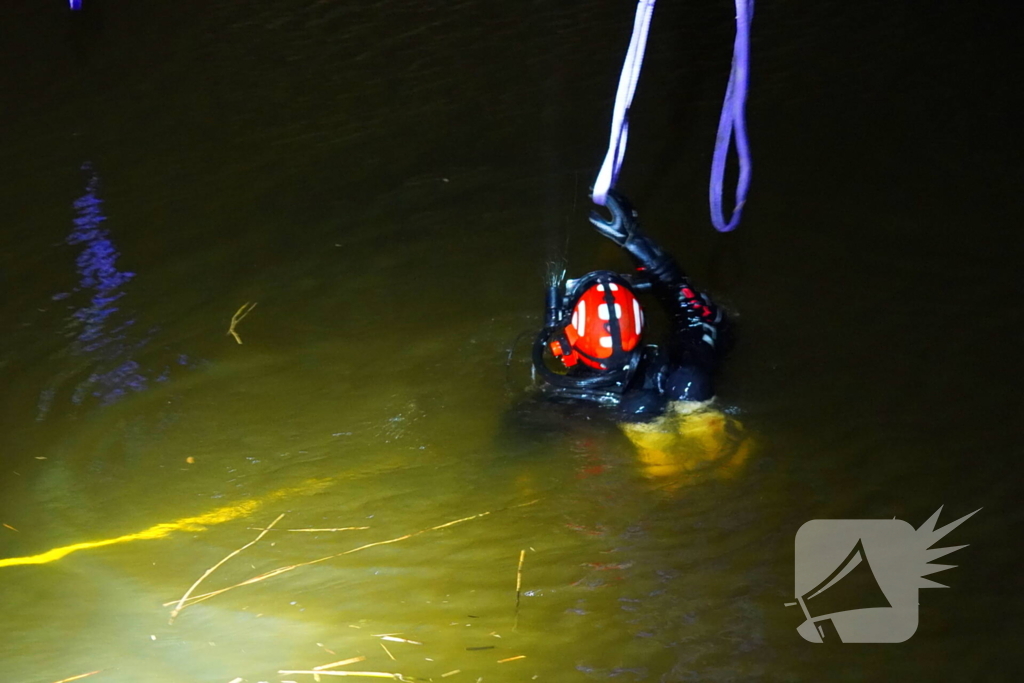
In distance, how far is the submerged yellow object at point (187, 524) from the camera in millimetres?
2781

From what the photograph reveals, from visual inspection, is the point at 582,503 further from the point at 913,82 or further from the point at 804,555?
the point at 913,82

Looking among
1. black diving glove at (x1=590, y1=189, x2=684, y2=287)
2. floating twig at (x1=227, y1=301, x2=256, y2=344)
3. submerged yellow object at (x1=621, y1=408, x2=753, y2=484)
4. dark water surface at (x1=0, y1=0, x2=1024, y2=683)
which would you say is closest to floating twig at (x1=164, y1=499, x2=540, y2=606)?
dark water surface at (x1=0, y1=0, x2=1024, y2=683)

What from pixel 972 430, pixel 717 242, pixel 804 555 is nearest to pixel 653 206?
pixel 717 242

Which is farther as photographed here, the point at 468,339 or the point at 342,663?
the point at 468,339

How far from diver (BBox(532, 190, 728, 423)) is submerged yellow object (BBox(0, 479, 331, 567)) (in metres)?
0.97

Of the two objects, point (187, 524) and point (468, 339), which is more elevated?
point (468, 339)

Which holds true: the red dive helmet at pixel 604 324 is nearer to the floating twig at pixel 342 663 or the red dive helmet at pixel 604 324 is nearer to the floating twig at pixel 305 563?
the floating twig at pixel 305 563

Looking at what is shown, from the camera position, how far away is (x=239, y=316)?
3.95m

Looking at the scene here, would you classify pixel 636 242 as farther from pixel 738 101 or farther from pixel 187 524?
pixel 187 524

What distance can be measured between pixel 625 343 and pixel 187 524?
1.63 metres

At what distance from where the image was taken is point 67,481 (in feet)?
10.1

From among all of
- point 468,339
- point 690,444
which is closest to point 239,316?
point 468,339

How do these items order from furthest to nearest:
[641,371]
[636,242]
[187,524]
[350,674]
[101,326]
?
[101,326], [636,242], [641,371], [187,524], [350,674]

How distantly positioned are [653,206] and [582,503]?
2.13 meters
